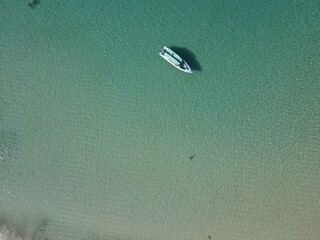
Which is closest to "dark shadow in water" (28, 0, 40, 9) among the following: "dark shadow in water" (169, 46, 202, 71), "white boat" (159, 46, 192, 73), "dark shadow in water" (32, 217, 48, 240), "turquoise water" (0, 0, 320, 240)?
"turquoise water" (0, 0, 320, 240)

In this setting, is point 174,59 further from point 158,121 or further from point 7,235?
point 7,235

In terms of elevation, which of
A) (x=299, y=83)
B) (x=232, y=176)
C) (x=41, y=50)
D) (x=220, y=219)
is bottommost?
(x=220, y=219)

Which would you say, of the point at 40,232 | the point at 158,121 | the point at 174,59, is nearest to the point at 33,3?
the point at 174,59

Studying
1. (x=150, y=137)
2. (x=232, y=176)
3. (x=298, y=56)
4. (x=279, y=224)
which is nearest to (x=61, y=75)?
(x=150, y=137)

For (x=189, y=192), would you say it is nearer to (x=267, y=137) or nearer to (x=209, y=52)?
(x=267, y=137)

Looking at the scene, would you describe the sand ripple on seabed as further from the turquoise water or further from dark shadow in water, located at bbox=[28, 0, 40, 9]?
dark shadow in water, located at bbox=[28, 0, 40, 9]

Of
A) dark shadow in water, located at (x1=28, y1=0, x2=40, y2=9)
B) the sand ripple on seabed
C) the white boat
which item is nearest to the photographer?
the white boat

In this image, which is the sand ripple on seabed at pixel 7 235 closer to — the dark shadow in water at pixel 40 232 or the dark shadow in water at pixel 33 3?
the dark shadow in water at pixel 40 232

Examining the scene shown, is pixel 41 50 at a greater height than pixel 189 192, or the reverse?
pixel 41 50
